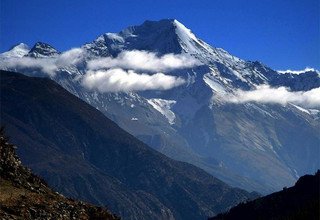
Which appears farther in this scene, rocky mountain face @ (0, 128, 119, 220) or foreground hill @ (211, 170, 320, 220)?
foreground hill @ (211, 170, 320, 220)

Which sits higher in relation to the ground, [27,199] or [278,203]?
[278,203]

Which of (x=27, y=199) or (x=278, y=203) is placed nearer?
(x=27, y=199)

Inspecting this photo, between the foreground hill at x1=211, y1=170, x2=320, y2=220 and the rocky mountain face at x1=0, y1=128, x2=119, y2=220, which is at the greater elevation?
the foreground hill at x1=211, y1=170, x2=320, y2=220

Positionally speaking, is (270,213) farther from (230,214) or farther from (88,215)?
(88,215)

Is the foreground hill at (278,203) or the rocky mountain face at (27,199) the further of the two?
the foreground hill at (278,203)

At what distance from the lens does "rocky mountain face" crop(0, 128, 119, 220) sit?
49.9m

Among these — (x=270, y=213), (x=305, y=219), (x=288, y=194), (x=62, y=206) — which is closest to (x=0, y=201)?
(x=62, y=206)

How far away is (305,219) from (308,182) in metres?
136

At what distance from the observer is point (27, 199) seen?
52.8 metres

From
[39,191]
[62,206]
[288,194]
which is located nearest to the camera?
A: [62,206]

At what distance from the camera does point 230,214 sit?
164125mm

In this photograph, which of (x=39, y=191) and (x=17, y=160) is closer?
(x=39, y=191)

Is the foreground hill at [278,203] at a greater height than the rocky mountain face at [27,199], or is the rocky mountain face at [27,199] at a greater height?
the foreground hill at [278,203]

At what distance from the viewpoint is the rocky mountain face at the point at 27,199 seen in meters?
49.9
